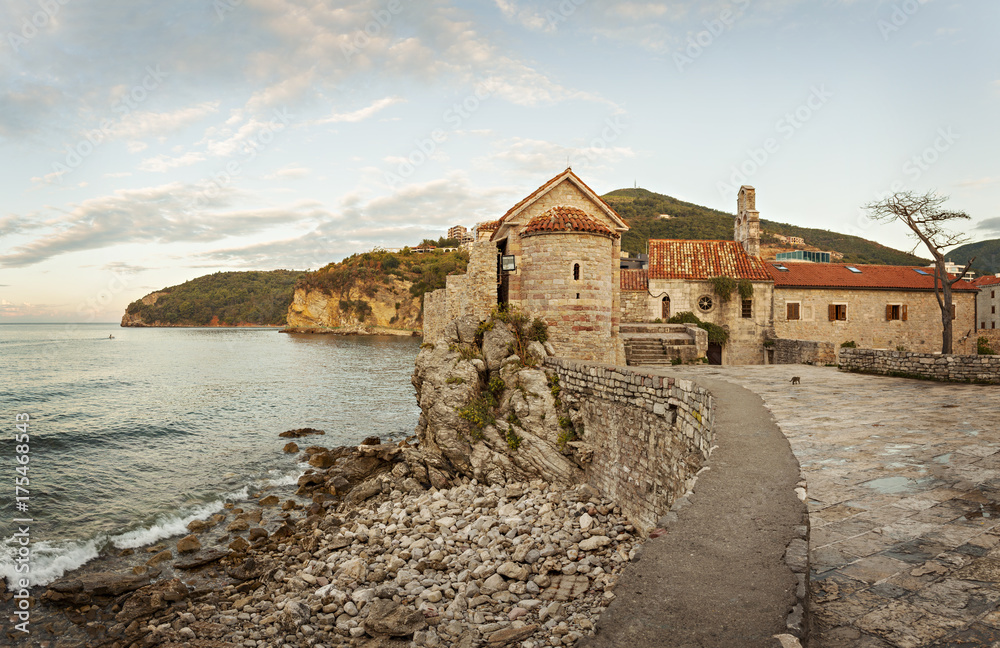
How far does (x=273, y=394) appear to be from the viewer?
36.5m

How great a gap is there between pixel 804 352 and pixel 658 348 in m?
7.07

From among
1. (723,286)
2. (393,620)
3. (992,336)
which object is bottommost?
(393,620)

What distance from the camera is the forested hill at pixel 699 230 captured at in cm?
6488

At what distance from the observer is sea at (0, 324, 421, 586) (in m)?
13.4

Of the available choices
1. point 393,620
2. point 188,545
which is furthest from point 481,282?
point 188,545

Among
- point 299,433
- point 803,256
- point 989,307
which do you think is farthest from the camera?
point 803,256

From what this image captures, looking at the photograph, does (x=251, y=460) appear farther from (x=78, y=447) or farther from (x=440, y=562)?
(x=440, y=562)

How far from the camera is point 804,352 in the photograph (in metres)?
21.4

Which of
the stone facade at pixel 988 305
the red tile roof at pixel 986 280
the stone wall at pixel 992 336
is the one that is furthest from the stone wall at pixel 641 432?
the red tile roof at pixel 986 280

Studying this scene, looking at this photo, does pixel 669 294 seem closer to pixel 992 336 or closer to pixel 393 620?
pixel 992 336

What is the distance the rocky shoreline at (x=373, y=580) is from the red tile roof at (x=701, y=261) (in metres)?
18.3

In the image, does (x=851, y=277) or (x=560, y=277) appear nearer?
(x=560, y=277)

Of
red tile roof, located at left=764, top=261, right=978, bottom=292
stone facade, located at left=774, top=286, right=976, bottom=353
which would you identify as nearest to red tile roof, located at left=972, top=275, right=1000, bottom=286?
red tile roof, located at left=764, top=261, right=978, bottom=292

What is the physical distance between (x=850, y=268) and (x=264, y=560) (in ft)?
119
